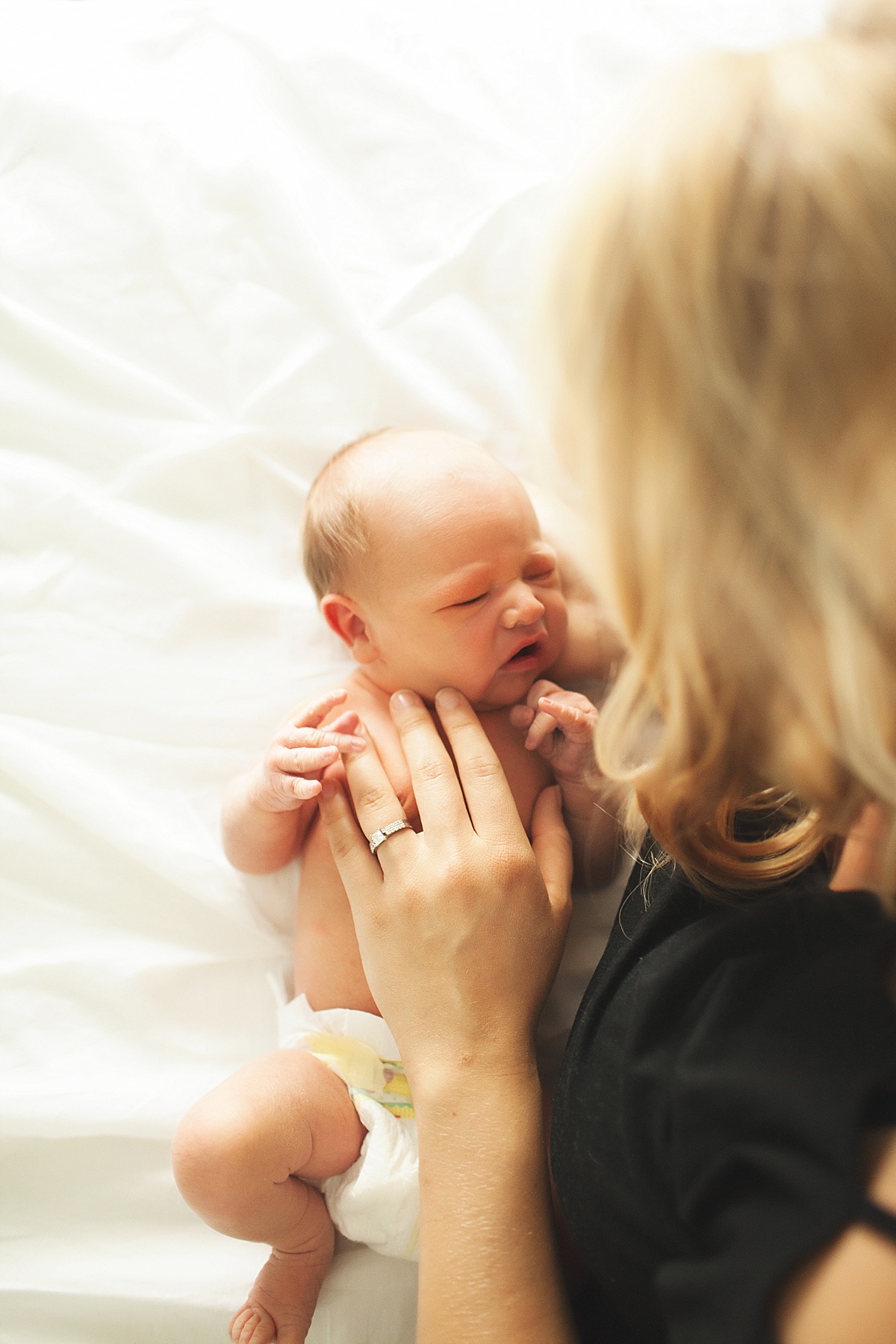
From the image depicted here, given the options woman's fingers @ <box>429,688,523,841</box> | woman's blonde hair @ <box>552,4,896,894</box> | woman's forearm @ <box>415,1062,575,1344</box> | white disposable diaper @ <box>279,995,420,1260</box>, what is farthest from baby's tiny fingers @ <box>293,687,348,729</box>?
woman's blonde hair @ <box>552,4,896,894</box>

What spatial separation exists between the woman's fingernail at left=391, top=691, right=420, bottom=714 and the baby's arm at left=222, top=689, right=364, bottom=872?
6cm

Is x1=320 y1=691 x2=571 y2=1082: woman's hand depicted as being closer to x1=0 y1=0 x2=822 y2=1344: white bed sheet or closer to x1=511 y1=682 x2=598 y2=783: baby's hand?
x1=511 y1=682 x2=598 y2=783: baby's hand

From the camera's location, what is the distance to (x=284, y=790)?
1.21 m

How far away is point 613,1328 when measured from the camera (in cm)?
Result: 103

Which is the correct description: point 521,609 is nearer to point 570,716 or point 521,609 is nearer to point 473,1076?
point 570,716

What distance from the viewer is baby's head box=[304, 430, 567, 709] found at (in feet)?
4.10

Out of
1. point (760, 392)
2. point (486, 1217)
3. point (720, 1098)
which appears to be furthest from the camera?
point (486, 1217)

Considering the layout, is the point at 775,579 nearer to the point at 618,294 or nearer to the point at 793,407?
the point at 793,407

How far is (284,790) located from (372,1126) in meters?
0.43

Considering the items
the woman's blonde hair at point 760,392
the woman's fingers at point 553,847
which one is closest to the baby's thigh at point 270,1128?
the woman's fingers at point 553,847

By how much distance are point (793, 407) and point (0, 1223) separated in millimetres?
Result: 1323

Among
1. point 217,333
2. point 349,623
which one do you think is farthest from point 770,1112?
point 217,333

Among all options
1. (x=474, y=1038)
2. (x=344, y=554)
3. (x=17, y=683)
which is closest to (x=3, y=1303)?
(x=474, y=1038)

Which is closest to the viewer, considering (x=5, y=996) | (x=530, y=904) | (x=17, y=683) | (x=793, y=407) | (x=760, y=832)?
(x=793, y=407)
